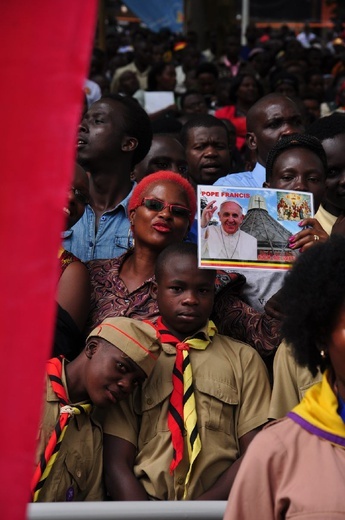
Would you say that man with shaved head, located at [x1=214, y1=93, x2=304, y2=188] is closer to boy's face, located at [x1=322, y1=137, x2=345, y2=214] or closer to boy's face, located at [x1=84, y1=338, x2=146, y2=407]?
boy's face, located at [x1=322, y1=137, x2=345, y2=214]

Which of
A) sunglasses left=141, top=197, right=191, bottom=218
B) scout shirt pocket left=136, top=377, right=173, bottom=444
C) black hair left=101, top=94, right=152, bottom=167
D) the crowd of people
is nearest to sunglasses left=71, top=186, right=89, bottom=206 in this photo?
the crowd of people

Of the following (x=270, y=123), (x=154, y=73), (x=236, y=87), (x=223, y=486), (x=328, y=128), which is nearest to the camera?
(x=223, y=486)

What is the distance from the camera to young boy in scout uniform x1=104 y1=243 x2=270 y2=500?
151 inches

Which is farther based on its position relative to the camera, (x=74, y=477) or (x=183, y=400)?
(x=183, y=400)

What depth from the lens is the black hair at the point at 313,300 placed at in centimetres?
284

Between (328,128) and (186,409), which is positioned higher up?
(328,128)

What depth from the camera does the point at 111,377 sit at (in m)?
3.91

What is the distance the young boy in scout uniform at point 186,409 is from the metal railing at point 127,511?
808 millimetres

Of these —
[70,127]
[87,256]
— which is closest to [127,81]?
[87,256]

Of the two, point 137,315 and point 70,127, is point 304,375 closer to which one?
point 137,315

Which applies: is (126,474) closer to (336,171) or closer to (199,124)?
(336,171)

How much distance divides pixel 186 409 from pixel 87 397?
41 cm

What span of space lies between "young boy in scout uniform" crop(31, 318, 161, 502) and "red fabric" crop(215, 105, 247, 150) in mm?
5491

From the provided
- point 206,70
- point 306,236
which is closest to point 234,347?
point 306,236
